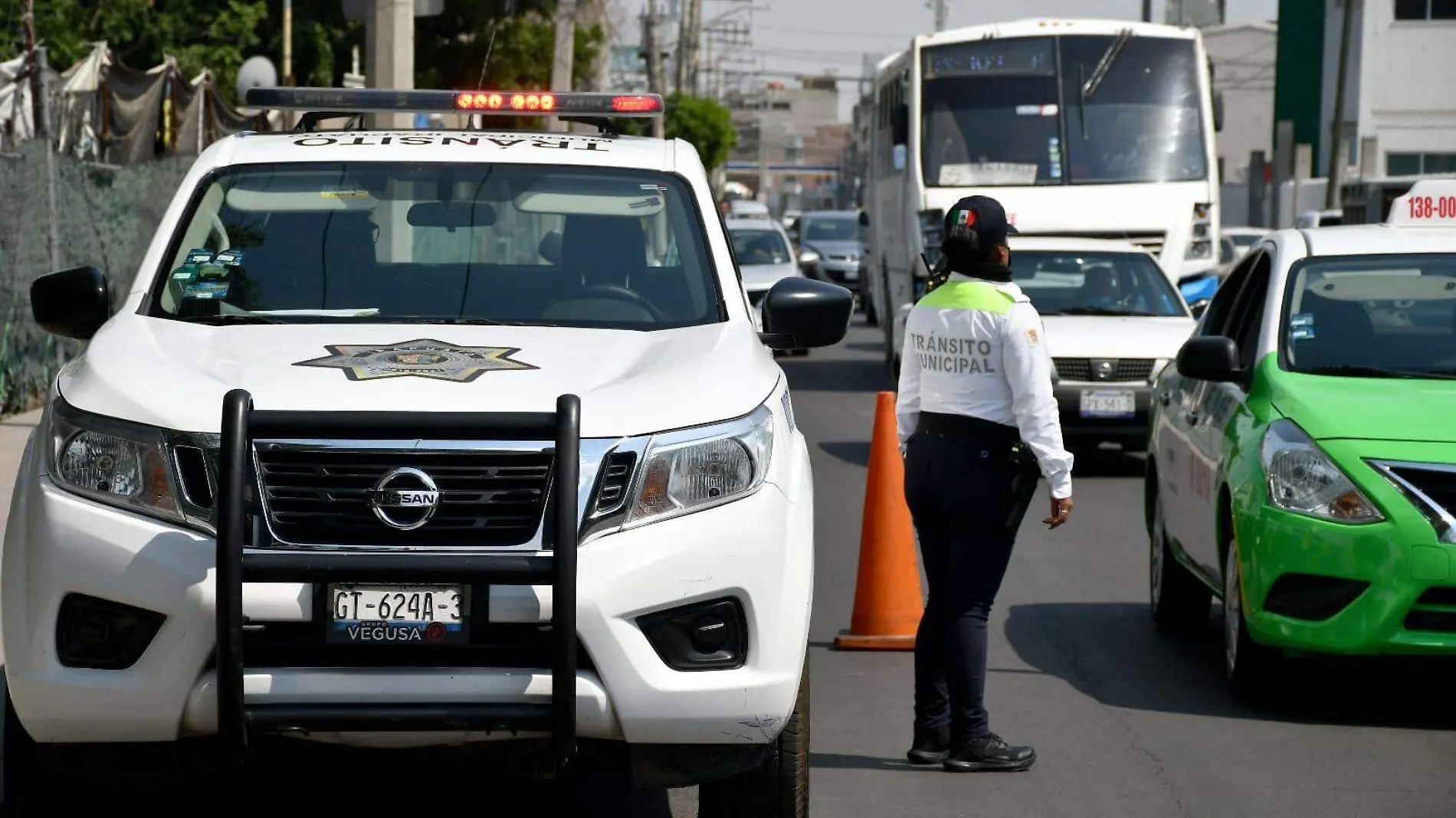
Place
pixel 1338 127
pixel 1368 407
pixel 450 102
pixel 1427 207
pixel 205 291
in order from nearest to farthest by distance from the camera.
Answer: pixel 205 291, pixel 450 102, pixel 1368 407, pixel 1427 207, pixel 1338 127

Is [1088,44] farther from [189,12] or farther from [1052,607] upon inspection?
[189,12]

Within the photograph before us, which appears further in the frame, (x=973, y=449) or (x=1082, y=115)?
(x=1082, y=115)

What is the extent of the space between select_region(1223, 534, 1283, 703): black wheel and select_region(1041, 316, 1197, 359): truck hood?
7247 mm

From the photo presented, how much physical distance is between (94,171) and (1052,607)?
11.5 meters

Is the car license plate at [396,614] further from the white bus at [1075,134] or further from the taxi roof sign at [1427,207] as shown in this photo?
the white bus at [1075,134]

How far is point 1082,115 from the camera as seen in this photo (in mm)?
21047

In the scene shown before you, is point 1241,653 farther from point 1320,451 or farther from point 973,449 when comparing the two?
point 973,449

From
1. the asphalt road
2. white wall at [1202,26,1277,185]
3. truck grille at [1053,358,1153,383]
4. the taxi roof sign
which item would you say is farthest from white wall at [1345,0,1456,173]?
the taxi roof sign

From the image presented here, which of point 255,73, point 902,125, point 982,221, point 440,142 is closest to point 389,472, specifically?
point 440,142

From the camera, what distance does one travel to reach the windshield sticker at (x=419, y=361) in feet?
15.7

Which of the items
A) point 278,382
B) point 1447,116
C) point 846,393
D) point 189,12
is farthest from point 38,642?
point 1447,116

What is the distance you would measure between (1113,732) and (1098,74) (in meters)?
14.9

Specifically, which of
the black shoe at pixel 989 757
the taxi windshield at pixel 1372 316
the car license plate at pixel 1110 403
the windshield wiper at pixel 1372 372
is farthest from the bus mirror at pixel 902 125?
the black shoe at pixel 989 757

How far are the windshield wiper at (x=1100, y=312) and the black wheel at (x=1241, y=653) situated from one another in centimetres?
850
